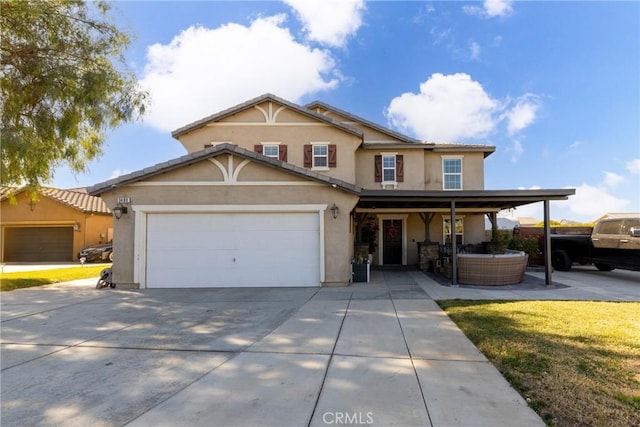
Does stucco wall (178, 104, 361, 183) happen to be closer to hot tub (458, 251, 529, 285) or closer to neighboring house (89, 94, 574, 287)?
neighboring house (89, 94, 574, 287)

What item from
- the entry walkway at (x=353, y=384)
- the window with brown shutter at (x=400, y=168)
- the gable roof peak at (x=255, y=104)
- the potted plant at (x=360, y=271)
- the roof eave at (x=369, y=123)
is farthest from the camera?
the roof eave at (x=369, y=123)

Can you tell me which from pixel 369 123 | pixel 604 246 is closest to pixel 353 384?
pixel 604 246

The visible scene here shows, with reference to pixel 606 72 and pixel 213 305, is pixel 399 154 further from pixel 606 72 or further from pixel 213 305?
pixel 213 305

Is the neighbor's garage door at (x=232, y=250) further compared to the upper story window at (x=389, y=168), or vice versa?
the upper story window at (x=389, y=168)

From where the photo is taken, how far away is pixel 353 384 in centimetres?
352

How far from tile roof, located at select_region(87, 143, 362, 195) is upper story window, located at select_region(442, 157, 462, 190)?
7.63 meters

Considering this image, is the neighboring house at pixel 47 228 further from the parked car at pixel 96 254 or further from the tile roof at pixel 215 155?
the tile roof at pixel 215 155

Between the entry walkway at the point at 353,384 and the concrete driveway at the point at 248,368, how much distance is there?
16 mm

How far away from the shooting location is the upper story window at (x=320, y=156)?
14.1 metres

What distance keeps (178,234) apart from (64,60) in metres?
6.62

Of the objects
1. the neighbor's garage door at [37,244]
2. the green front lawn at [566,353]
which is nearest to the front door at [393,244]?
the green front lawn at [566,353]

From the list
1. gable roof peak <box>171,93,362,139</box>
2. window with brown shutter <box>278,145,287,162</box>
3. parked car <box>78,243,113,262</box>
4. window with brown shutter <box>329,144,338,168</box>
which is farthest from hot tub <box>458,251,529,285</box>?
parked car <box>78,243,113,262</box>

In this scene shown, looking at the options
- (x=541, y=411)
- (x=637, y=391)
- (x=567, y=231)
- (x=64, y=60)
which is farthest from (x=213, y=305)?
(x=567, y=231)

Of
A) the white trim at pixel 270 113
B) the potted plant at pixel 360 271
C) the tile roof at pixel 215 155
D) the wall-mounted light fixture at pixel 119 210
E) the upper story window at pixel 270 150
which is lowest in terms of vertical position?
the potted plant at pixel 360 271
